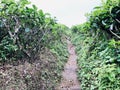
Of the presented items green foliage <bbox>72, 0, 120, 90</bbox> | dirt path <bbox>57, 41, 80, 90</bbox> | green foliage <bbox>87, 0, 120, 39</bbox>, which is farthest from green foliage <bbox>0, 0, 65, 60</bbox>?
green foliage <bbox>87, 0, 120, 39</bbox>

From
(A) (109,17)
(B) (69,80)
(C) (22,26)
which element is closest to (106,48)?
(A) (109,17)

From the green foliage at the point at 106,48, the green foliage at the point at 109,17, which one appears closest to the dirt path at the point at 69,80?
the green foliage at the point at 106,48

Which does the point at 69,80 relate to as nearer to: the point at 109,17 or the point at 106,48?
the point at 106,48

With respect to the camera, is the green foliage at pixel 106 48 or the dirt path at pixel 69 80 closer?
the green foliage at pixel 106 48

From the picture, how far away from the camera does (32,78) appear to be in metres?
8.25

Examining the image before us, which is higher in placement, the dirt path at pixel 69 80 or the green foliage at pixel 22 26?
the green foliage at pixel 22 26

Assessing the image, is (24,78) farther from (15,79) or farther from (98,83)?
(98,83)

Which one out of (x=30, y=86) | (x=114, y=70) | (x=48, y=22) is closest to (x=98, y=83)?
(x=114, y=70)

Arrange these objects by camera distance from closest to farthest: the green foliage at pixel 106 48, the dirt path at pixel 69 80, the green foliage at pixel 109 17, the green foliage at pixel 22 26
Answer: the green foliage at pixel 106 48, the green foliage at pixel 109 17, the green foliage at pixel 22 26, the dirt path at pixel 69 80

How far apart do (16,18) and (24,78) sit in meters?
2.36

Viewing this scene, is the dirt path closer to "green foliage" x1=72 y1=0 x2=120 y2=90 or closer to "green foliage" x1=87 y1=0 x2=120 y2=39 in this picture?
A: "green foliage" x1=72 y1=0 x2=120 y2=90

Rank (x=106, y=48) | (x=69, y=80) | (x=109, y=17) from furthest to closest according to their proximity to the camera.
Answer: (x=69, y=80)
(x=109, y=17)
(x=106, y=48)

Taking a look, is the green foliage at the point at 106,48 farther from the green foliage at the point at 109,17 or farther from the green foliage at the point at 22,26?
the green foliage at the point at 22,26

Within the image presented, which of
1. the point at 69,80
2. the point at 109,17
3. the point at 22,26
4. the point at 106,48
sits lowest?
the point at 69,80
